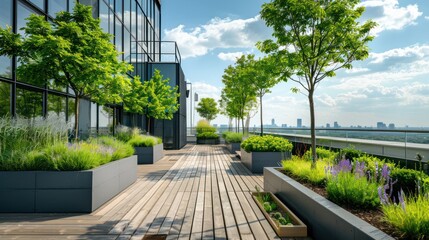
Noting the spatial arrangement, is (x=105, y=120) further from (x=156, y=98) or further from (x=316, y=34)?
(x=316, y=34)

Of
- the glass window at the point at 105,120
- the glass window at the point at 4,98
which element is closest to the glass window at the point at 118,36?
the glass window at the point at 105,120

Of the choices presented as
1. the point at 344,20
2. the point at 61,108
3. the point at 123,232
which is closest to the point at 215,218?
the point at 123,232

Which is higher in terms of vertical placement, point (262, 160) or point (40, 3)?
point (40, 3)

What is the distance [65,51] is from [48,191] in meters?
2.51

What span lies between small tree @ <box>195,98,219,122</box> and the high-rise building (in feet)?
58.9

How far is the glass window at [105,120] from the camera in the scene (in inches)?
382

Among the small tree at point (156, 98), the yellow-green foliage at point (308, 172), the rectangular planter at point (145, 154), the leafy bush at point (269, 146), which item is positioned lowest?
the rectangular planter at point (145, 154)

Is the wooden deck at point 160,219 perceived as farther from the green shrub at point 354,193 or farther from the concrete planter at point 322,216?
the green shrub at point 354,193

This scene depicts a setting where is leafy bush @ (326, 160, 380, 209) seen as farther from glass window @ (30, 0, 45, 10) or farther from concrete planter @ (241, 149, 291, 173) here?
glass window @ (30, 0, 45, 10)

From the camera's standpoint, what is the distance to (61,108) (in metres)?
7.11

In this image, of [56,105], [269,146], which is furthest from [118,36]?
[269,146]

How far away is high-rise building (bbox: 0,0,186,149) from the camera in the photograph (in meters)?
5.40

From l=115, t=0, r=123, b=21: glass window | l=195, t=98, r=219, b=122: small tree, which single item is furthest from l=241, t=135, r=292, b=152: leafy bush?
l=195, t=98, r=219, b=122: small tree

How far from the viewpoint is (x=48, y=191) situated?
4070mm
